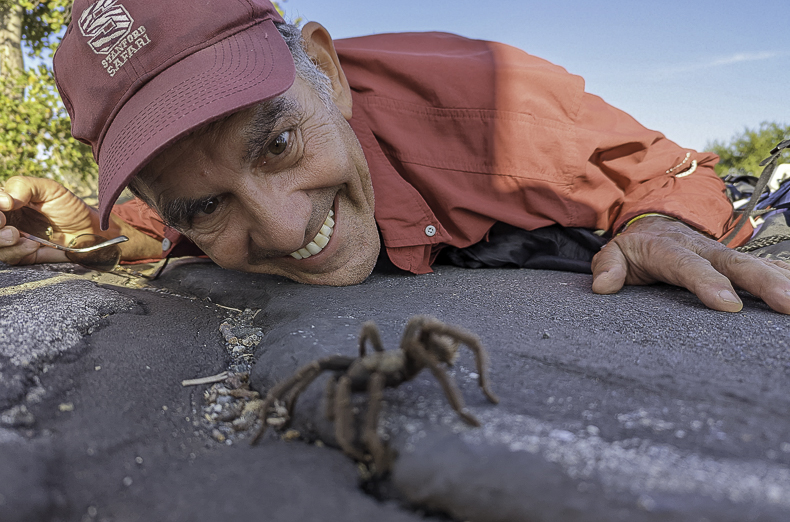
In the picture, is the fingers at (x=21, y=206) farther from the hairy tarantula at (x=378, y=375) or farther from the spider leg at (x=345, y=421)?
the spider leg at (x=345, y=421)

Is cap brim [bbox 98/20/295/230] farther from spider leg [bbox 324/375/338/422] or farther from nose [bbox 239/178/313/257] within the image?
spider leg [bbox 324/375/338/422]

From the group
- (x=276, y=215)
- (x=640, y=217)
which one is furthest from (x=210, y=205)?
(x=640, y=217)

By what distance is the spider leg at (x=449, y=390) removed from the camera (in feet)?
3.22

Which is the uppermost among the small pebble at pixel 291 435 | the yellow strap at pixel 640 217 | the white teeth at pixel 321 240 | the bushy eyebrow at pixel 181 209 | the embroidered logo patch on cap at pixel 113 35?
the embroidered logo patch on cap at pixel 113 35

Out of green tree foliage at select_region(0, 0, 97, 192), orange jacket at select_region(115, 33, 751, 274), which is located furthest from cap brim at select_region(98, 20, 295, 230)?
green tree foliage at select_region(0, 0, 97, 192)

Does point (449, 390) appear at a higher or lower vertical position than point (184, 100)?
lower

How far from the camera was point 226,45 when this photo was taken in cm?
183

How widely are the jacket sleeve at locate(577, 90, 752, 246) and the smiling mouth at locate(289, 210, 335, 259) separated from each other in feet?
5.13

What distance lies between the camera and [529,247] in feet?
10.0

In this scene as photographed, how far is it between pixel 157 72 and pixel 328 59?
3.67 ft

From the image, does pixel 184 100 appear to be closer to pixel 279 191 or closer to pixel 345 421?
pixel 279 191

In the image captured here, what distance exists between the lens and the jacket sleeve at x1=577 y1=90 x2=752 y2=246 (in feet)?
9.49

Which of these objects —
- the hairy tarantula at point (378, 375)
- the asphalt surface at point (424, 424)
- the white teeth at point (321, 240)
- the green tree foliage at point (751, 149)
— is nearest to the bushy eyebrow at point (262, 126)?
the white teeth at point (321, 240)

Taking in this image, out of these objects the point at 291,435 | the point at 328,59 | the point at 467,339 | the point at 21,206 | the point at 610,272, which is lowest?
the point at 21,206
